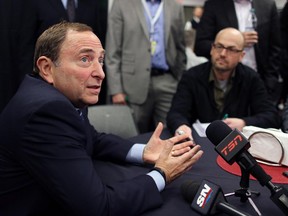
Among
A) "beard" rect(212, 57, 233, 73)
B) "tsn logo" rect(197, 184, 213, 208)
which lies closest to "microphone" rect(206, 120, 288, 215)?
"tsn logo" rect(197, 184, 213, 208)

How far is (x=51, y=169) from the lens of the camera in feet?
3.74

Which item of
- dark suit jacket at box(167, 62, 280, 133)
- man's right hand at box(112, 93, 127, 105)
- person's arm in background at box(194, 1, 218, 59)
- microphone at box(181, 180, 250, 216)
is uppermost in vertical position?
person's arm in background at box(194, 1, 218, 59)

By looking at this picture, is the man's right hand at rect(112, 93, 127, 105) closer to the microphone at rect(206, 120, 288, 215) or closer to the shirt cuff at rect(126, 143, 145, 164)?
the shirt cuff at rect(126, 143, 145, 164)

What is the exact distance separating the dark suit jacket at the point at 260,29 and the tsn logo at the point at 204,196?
6.71ft

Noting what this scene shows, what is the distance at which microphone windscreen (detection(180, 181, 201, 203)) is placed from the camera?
1.21m

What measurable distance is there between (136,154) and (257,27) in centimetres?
185

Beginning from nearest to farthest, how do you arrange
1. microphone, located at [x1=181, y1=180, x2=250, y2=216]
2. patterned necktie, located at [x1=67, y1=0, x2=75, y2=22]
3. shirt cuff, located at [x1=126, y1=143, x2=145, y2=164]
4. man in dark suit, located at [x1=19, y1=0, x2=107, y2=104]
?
microphone, located at [x1=181, y1=180, x2=250, y2=216] → shirt cuff, located at [x1=126, y1=143, x2=145, y2=164] → man in dark suit, located at [x1=19, y1=0, x2=107, y2=104] → patterned necktie, located at [x1=67, y1=0, x2=75, y2=22]

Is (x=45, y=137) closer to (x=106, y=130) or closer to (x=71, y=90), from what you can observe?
(x=71, y=90)

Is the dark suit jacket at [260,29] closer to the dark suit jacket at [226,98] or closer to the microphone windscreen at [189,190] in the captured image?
the dark suit jacket at [226,98]

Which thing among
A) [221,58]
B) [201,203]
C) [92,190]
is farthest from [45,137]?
[221,58]

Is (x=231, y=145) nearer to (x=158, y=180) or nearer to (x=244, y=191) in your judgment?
(x=244, y=191)

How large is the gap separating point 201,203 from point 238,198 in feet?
0.82

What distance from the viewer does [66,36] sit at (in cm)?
132

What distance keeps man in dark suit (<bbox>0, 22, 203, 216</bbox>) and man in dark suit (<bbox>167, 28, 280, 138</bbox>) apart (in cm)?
115
